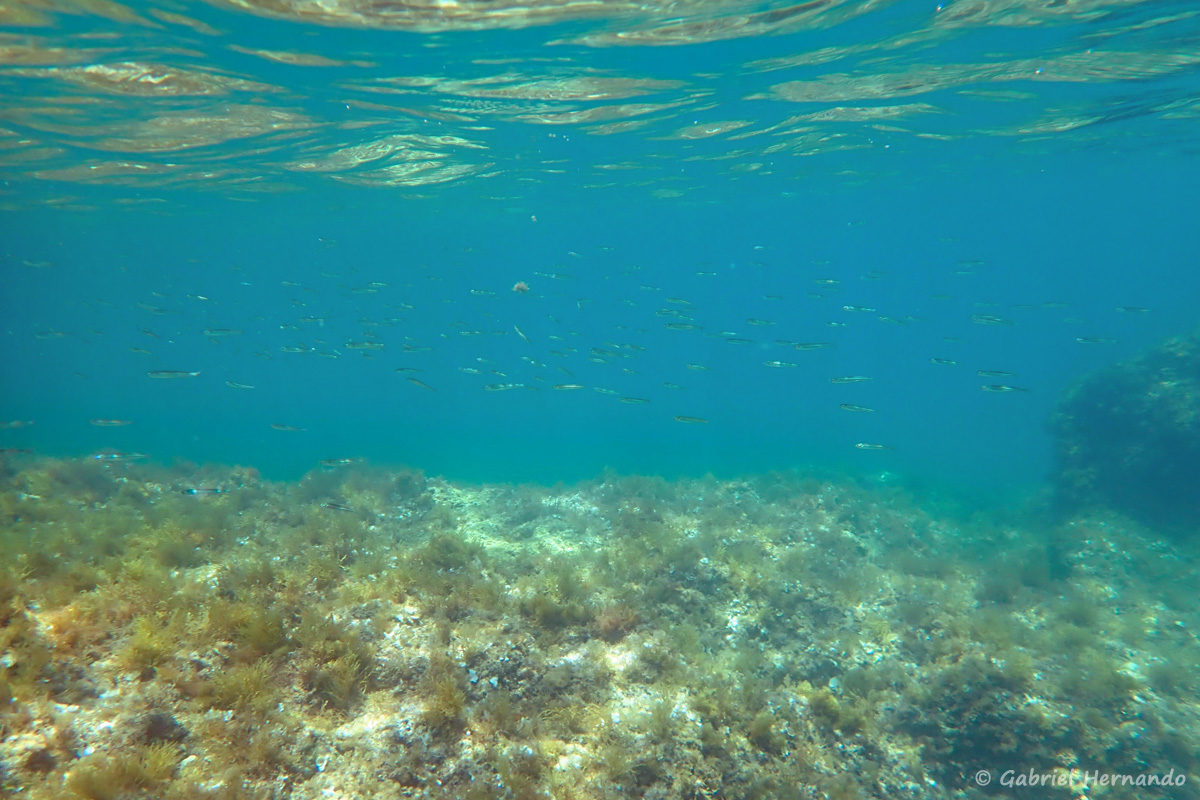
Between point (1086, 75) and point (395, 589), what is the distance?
80.4 feet

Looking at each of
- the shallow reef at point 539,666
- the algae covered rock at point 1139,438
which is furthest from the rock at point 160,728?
the algae covered rock at point 1139,438

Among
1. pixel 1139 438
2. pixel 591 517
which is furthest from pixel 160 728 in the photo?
pixel 1139 438

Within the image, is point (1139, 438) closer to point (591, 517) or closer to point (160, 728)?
point (591, 517)

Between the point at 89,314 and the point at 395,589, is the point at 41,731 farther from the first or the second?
the point at 89,314

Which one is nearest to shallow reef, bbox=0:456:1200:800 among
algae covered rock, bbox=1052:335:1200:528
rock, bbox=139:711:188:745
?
rock, bbox=139:711:188:745

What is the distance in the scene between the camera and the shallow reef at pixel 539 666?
14.6ft

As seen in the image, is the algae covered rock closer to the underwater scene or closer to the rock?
the underwater scene

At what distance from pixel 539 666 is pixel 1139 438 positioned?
64.6 feet

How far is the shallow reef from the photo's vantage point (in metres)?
4.44

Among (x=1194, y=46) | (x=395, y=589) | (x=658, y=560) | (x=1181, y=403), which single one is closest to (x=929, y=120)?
(x=1194, y=46)

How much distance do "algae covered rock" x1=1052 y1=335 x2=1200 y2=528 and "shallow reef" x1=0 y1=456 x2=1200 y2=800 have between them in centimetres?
328

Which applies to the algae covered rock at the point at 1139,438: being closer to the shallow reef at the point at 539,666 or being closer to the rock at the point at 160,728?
the shallow reef at the point at 539,666

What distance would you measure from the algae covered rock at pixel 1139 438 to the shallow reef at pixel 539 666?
Result: 328cm

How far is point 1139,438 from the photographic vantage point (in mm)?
16172
